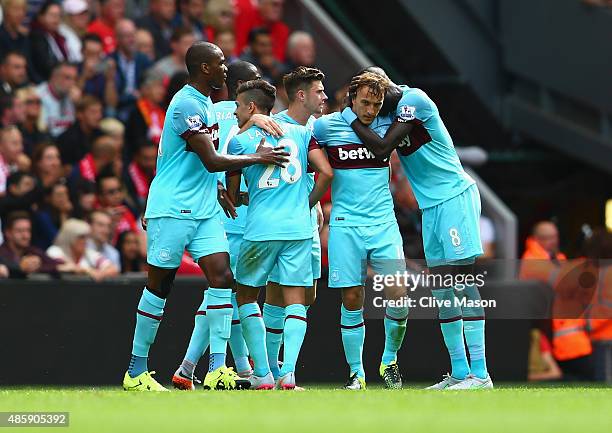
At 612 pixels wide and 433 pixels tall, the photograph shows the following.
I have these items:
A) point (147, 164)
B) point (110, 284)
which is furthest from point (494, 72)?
point (110, 284)

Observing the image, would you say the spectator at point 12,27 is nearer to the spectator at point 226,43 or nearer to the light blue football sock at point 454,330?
the spectator at point 226,43

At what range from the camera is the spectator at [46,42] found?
50.4ft

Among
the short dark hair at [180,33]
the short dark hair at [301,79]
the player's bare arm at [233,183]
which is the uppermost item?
the short dark hair at [180,33]

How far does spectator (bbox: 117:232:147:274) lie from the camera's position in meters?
13.7

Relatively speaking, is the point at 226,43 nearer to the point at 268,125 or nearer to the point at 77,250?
the point at 77,250

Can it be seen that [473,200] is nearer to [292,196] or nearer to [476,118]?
[292,196]

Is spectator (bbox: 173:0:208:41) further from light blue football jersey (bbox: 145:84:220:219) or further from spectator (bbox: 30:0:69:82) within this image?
light blue football jersey (bbox: 145:84:220:219)

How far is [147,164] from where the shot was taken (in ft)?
49.2

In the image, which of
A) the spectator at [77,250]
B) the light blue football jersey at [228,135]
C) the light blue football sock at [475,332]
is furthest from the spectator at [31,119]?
the light blue football sock at [475,332]

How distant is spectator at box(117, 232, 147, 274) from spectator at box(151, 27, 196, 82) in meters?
2.88

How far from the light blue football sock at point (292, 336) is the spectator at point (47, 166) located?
4.58 m

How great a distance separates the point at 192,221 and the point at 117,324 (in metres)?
2.47

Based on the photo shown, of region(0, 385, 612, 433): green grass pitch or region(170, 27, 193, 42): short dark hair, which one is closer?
region(0, 385, 612, 433): green grass pitch

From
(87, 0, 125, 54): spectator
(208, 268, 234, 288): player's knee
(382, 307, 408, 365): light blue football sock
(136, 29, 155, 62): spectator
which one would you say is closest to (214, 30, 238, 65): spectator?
(136, 29, 155, 62): spectator
